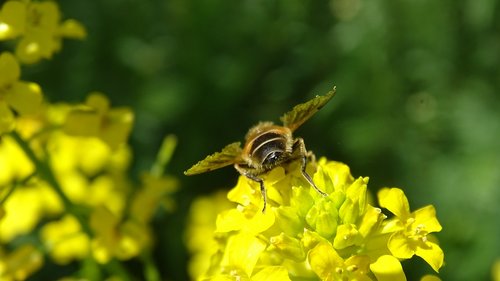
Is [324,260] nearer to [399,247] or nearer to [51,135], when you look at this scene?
[399,247]

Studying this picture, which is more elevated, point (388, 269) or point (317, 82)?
point (317, 82)

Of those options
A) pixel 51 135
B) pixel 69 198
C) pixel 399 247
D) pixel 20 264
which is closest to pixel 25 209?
pixel 69 198

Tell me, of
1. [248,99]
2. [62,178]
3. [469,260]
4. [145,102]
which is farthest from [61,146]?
[469,260]

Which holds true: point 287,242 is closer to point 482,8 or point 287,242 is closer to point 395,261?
point 395,261

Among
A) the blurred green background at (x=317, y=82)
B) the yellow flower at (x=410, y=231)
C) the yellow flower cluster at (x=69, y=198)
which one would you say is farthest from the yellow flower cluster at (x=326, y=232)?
the blurred green background at (x=317, y=82)

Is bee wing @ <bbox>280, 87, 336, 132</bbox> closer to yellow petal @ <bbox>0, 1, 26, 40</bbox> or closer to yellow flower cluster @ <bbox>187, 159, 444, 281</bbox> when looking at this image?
yellow flower cluster @ <bbox>187, 159, 444, 281</bbox>
